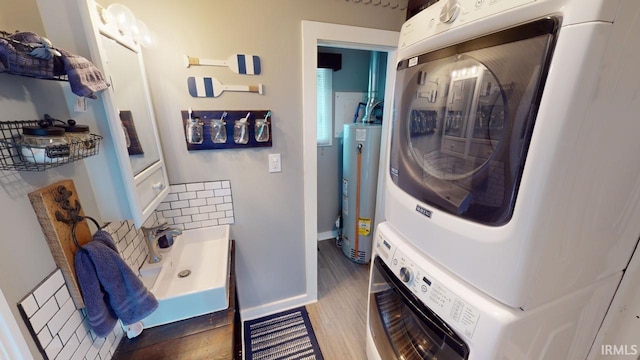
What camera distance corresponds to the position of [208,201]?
146cm

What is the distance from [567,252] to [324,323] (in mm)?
1596

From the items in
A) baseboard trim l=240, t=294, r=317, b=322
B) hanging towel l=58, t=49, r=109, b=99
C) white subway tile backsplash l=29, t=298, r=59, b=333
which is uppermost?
hanging towel l=58, t=49, r=109, b=99

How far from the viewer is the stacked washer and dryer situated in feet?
1.51

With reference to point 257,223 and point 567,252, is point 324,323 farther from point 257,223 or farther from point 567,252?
point 567,252

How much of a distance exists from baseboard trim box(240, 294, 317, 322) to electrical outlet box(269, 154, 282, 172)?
1073 mm

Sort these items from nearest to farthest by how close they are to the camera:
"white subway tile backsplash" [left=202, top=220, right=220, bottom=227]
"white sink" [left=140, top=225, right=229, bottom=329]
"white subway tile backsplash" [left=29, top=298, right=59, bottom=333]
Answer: "white subway tile backsplash" [left=29, top=298, right=59, bottom=333], "white sink" [left=140, top=225, right=229, bottom=329], "white subway tile backsplash" [left=202, top=220, right=220, bottom=227]

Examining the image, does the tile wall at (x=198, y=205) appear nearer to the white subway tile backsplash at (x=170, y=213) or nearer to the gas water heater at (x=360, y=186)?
the white subway tile backsplash at (x=170, y=213)

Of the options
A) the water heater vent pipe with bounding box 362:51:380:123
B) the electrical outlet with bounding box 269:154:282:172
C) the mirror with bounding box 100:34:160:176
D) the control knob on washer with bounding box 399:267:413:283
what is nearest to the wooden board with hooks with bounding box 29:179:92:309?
the mirror with bounding box 100:34:160:176

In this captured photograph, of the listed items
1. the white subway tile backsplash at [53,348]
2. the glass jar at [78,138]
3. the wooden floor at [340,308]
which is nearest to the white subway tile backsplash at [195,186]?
the glass jar at [78,138]

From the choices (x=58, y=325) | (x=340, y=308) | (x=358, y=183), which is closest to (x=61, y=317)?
(x=58, y=325)

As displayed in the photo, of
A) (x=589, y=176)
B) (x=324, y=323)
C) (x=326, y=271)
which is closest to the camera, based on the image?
(x=589, y=176)

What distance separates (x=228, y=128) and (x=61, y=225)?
0.86 meters

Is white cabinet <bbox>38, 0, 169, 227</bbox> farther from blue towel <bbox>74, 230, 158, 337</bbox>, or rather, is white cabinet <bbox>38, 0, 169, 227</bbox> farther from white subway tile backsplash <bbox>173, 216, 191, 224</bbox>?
white subway tile backsplash <bbox>173, 216, 191, 224</bbox>

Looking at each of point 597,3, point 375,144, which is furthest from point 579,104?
point 375,144
